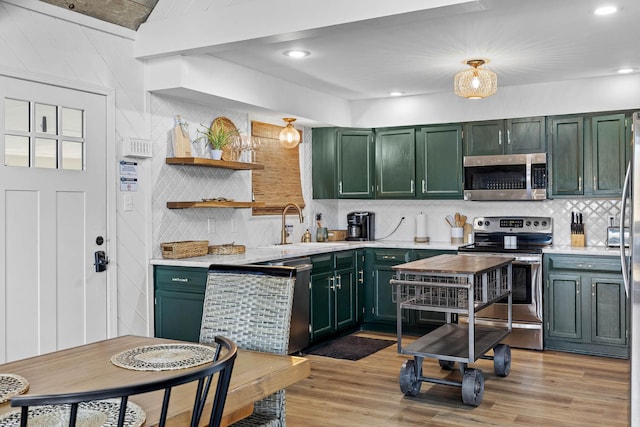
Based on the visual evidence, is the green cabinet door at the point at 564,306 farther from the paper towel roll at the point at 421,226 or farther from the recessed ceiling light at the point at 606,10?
the recessed ceiling light at the point at 606,10

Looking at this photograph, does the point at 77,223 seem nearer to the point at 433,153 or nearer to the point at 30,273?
the point at 30,273

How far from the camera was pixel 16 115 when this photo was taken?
363cm

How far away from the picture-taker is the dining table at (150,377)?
1.62m

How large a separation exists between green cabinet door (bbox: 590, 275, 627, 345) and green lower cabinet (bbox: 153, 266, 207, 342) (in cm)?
317

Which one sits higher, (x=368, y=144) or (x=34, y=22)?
(x=34, y=22)

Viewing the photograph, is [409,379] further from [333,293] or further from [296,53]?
[296,53]

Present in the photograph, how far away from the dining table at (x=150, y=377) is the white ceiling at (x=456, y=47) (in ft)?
6.93

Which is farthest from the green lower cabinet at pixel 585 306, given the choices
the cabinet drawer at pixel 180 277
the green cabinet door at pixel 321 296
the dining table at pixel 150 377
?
the dining table at pixel 150 377

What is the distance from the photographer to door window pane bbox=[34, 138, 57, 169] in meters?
3.73

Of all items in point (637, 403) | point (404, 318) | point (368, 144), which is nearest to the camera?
point (637, 403)

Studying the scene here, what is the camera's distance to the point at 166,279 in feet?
14.7

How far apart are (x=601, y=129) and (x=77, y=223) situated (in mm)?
4253

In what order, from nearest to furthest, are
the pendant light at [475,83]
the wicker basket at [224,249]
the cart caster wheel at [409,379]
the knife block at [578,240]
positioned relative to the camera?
the cart caster wheel at [409,379]
the pendant light at [475,83]
the wicker basket at [224,249]
the knife block at [578,240]

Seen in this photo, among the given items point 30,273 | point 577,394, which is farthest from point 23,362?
point 577,394
